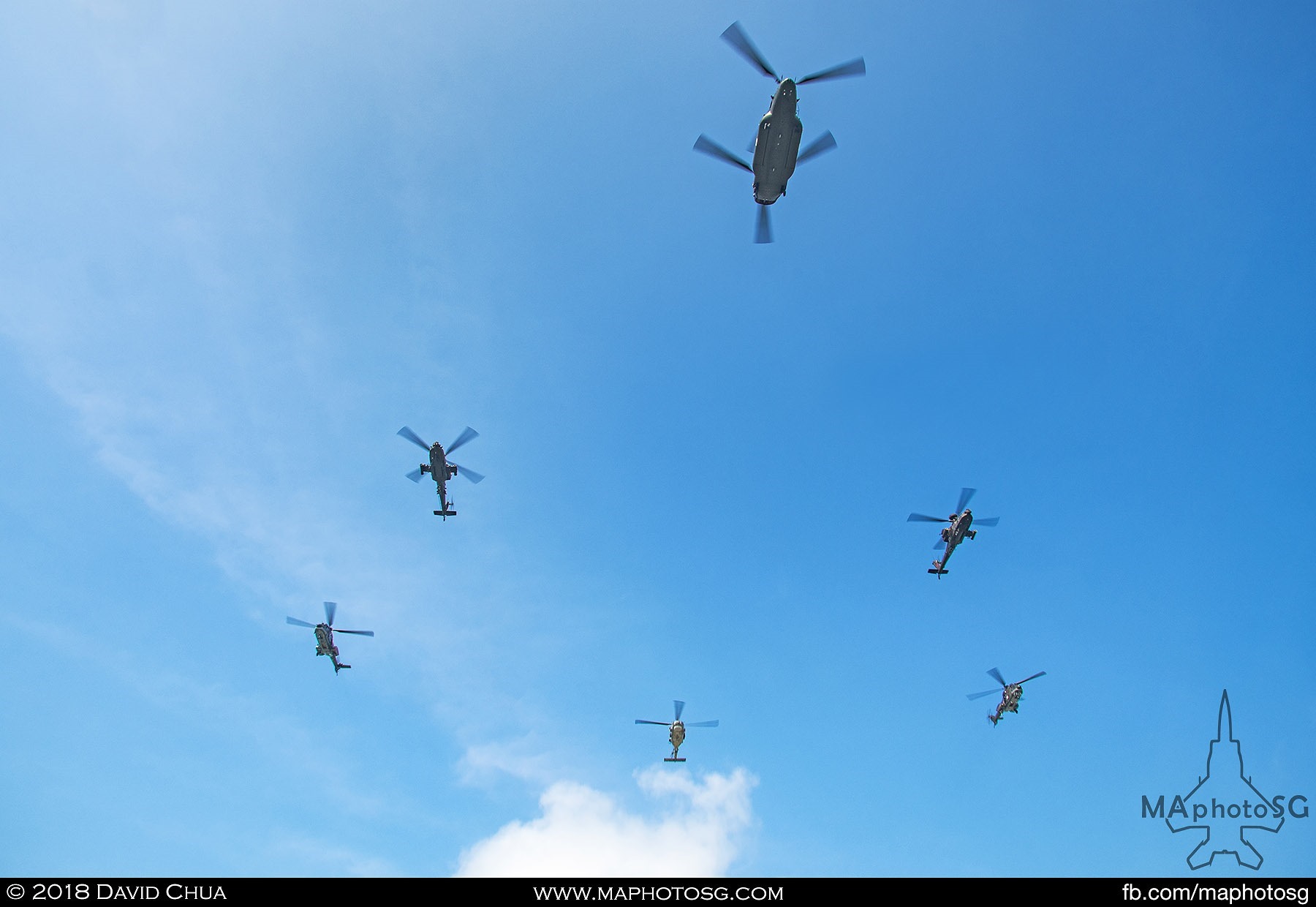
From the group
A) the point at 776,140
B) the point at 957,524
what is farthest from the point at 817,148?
the point at 957,524

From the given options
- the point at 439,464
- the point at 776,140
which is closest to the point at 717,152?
the point at 776,140

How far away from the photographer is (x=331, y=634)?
44.2 metres

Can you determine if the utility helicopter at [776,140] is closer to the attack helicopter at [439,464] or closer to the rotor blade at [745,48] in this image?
the rotor blade at [745,48]

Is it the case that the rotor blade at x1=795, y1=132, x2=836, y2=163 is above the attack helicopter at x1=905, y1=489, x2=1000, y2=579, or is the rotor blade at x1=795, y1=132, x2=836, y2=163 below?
above

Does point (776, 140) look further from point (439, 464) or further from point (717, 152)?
point (439, 464)

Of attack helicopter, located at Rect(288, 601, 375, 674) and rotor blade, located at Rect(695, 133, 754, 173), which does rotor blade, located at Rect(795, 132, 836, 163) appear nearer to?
rotor blade, located at Rect(695, 133, 754, 173)

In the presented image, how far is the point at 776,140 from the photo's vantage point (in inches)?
906

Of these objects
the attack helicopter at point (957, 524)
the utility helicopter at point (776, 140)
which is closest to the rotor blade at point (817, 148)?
the utility helicopter at point (776, 140)

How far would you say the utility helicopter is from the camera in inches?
874

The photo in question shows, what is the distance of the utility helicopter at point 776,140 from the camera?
A: 874 inches

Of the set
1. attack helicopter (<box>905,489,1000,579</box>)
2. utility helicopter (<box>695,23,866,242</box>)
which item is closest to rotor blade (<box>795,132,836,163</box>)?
utility helicopter (<box>695,23,866,242</box>)

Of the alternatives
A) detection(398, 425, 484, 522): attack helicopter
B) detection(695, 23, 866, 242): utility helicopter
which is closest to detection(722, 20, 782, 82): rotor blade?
detection(695, 23, 866, 242): utility helicopter

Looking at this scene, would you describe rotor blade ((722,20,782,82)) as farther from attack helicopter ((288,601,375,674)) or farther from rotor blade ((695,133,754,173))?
attack helicopter ((288,601,375,674))
